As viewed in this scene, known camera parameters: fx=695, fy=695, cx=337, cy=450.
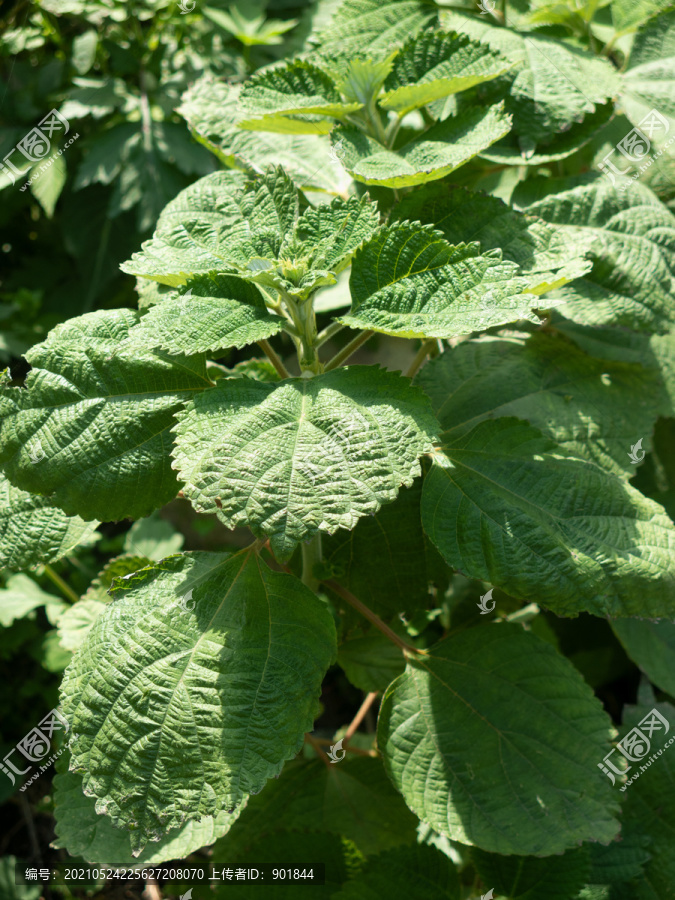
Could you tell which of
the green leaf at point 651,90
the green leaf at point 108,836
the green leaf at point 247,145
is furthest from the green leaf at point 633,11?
the green leaf at point 108,836

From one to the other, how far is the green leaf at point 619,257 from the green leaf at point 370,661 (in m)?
0.71

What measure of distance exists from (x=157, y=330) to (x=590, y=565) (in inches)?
26.3

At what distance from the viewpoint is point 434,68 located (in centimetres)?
125

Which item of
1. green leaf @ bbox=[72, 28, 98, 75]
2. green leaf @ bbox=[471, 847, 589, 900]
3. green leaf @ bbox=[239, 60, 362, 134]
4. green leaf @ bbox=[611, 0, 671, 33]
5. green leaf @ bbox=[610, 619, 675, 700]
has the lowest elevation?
green leaf @ bbox=[610, 619, 675, 700]

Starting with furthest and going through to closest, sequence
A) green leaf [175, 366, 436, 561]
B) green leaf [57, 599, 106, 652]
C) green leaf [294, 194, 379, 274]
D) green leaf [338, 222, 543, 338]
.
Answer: green leaf [57, 599, 106, 652], green leaf [294, 194, 379, 274], green leaf [338, 222, 543, 338], green leaf [175, 366, 436, 561]

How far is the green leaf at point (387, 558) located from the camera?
1174 mm

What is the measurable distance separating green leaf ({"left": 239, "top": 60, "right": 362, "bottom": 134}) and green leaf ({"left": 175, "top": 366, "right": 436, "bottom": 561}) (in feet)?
1.60

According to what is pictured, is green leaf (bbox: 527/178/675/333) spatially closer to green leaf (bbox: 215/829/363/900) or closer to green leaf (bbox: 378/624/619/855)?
green leaf (bbox: 378/624/619/855)

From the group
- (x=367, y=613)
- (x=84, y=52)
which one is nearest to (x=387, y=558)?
(x=367, y=613)

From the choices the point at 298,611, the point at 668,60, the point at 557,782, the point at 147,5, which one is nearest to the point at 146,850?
the point at 298,611

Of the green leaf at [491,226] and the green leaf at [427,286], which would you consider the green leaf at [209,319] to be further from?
the green leaf at [491,226]

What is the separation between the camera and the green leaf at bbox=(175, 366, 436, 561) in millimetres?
816

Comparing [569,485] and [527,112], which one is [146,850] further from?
[527,112]

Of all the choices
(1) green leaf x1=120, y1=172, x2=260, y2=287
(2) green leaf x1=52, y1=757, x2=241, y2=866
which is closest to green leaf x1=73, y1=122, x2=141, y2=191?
(1) green leaf x1=120, y1=172, x2=260, y2=287
